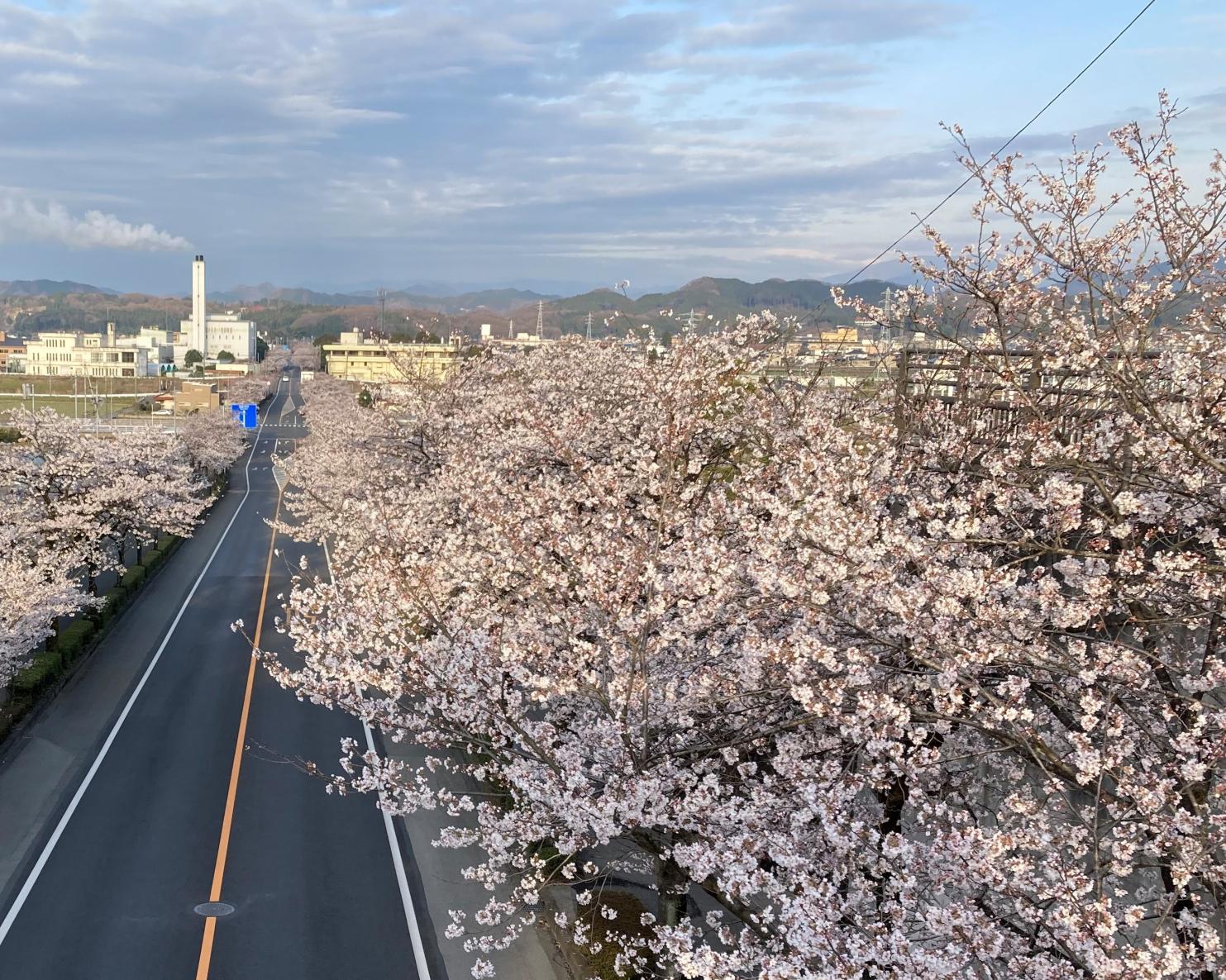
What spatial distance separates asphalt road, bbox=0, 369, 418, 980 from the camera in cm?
1273

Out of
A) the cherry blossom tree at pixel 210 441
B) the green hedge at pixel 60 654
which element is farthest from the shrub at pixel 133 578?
the cherry blossom tree at pixel 210 441

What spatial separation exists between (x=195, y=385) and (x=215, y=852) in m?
88.8

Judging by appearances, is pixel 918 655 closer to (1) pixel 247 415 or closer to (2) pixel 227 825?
(2) pixel 227 825

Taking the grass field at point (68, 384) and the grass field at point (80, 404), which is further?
the grass field at point (68, 384)

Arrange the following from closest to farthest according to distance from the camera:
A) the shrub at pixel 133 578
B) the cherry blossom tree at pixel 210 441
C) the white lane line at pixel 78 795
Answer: the white lane line at pixel 78 795, the shrub at pixel 133 578, the cherry blossom tree at pixel 210 441

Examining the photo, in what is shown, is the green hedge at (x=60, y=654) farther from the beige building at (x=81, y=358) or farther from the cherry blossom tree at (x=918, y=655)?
the beige building at (x=81, y=358)

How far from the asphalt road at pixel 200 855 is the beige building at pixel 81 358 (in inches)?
5725

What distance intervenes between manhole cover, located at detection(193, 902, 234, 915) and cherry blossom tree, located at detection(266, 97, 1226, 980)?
13.9ft

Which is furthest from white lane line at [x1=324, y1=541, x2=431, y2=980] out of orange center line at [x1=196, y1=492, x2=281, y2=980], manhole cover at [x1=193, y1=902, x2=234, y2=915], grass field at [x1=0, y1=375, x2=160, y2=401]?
grass field at [x1=0, y1=375, x2=160, y2=401]

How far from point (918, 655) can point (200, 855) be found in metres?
12.8

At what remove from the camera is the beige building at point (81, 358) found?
158m

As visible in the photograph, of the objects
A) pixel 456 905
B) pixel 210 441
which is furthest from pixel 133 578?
pixel 210 441

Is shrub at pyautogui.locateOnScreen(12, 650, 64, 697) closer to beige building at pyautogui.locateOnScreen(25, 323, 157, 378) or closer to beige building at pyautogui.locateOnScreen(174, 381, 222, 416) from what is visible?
beige building at pyautogui.locateOnScreen(174, 381, 222, 416)

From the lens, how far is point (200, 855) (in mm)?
15406
